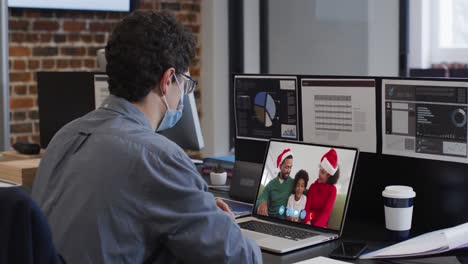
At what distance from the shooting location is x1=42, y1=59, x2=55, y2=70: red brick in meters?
4.65

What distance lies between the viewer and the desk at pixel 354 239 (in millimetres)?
1944

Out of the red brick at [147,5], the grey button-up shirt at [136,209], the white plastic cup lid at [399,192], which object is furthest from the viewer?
the red brick at [147,5]

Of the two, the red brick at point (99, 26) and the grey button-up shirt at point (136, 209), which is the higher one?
the red brick at point (99, 26)

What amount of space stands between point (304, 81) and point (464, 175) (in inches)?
24.6

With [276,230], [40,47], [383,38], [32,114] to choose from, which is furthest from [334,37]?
[276,230]

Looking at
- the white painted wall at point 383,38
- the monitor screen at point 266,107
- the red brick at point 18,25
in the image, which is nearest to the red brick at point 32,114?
the red brick at point 18,25

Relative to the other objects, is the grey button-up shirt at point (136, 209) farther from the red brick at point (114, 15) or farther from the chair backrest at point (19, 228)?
the red brick at point (114, 15)

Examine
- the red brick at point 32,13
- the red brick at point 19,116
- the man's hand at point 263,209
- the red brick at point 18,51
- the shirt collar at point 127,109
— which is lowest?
the man's hand at point 263,209

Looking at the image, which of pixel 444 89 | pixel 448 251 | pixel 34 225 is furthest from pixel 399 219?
pixel 34 225

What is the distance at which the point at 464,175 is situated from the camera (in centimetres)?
210

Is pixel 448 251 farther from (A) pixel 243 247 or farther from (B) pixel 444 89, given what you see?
(A) pixel 243 247

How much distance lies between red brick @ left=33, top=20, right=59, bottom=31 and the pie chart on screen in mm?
2406

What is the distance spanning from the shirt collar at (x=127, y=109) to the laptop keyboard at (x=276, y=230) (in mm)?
580

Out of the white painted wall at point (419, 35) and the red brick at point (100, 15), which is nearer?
the white painted wall at point (419, 35)
